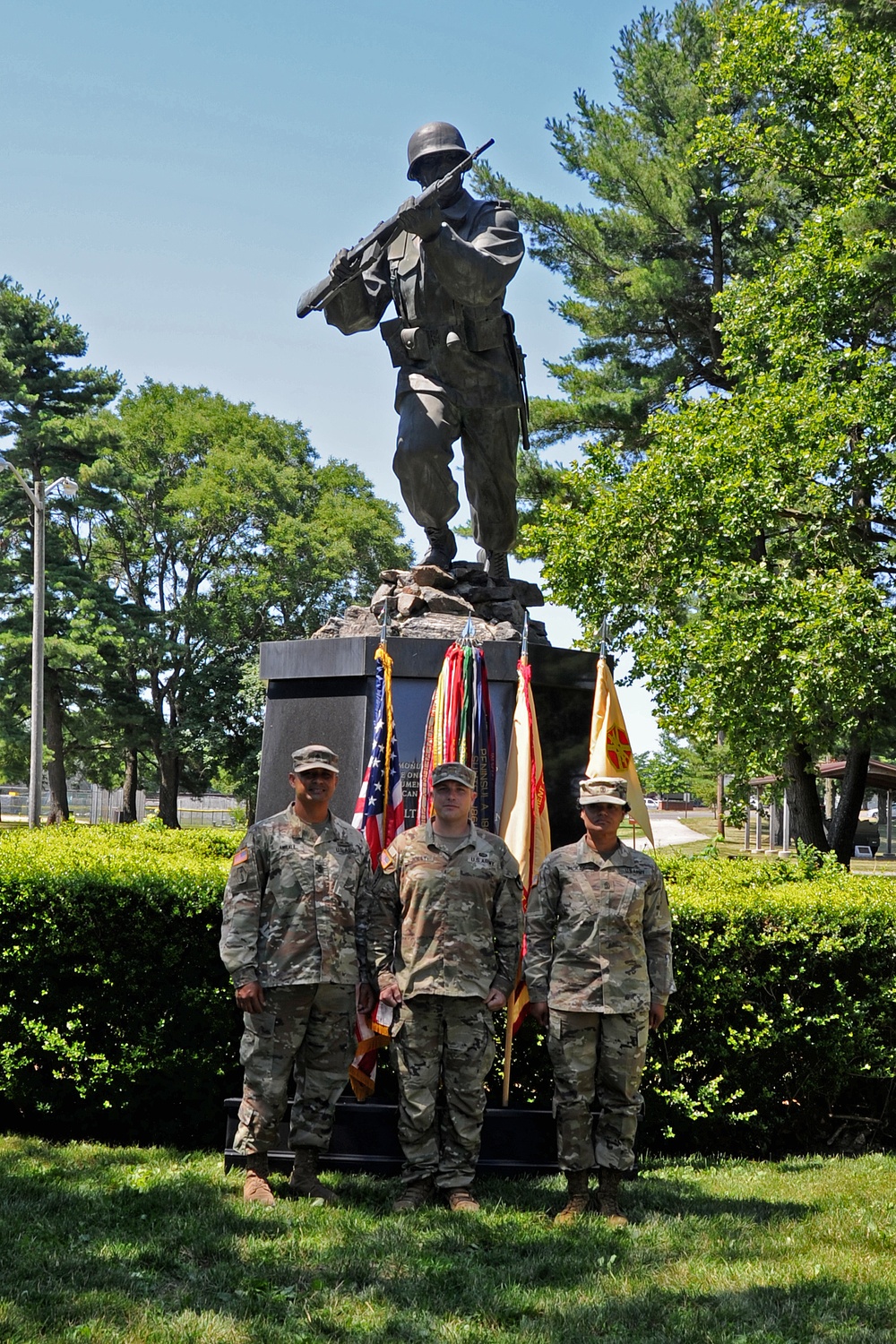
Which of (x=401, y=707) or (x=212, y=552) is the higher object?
(x=212, y=552)

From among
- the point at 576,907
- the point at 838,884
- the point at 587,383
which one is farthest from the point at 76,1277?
the point at 587,383

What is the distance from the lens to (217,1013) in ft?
19.4

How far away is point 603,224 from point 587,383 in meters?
3.05

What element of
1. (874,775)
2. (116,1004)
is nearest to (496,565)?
(116,1004)

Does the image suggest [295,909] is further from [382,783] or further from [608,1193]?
[608,1193]

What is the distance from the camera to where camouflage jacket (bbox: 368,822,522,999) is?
194 inches

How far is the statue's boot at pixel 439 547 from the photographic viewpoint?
7027 millimetres

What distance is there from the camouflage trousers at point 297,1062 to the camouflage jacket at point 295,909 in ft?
0.33

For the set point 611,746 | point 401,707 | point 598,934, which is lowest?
point 598,934

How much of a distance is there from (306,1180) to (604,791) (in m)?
1.99

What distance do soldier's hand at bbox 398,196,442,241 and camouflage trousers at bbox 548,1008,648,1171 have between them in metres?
3.78

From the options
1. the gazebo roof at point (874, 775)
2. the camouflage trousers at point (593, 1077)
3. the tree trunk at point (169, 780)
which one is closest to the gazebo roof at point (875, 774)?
the gazebo roof at point (874, 775)

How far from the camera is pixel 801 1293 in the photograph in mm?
4109

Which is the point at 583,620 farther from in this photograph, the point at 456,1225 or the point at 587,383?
the point at 456,1225
